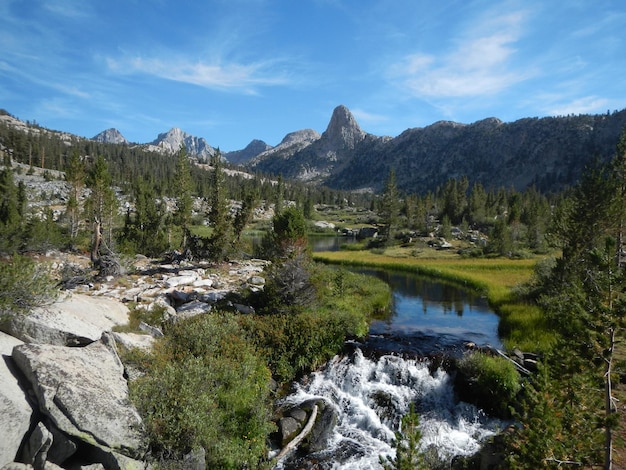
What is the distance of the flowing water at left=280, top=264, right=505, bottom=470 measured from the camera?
43.9 feet

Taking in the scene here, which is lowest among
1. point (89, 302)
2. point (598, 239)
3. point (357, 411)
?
point (357, 411)

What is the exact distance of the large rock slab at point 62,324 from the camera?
37.7 feet

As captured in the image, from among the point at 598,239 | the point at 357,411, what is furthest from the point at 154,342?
the point at 598,239

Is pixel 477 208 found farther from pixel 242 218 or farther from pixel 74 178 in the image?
pixel 74 178

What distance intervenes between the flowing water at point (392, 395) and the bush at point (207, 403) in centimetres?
196

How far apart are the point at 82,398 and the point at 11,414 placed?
144 centimetres

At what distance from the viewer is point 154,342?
50.2 feet

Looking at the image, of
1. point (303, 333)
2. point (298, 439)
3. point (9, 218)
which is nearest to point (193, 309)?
point (303, 333)

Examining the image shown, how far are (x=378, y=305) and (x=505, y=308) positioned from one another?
32.9 ft

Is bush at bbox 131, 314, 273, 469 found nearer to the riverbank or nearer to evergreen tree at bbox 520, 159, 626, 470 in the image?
evergreen tree at bbox 520, 159, 626, 470

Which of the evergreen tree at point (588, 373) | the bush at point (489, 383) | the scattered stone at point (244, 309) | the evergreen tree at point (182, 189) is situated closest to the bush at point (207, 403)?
the scattered stone at point (244, 309)

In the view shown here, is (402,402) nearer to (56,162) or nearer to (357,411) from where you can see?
(357,411)

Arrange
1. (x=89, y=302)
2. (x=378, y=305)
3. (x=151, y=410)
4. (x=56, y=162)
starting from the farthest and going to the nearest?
(x=56, y=162)
(x=378, y=305)
(x=89, y=302)
(x=151, y=410)

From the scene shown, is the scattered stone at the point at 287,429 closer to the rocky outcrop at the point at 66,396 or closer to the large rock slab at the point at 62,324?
the rocky outcrop at the point at 66,396
